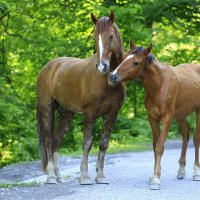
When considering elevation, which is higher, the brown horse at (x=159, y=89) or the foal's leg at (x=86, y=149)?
the brown horse at (x=159, y=89)

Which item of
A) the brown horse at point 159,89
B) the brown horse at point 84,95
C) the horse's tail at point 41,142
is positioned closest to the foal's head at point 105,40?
the brown horse at point 84,95

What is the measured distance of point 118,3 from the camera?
2061 centimetres

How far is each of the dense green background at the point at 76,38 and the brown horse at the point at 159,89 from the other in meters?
8.30

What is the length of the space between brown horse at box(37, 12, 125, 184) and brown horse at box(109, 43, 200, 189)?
1.01ft

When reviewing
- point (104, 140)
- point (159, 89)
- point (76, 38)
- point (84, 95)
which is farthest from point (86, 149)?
point (76, 38)

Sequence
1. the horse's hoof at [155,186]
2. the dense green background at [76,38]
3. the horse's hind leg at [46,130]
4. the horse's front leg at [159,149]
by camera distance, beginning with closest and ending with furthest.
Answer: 1. the horse's hoof at [155,186]
2. the horse's front leg at [159,149]
3. the horse's hind leg at [46,130]
4. the dense green background at [76,38]

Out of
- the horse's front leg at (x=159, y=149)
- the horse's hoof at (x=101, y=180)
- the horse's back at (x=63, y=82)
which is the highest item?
the horse's back at (x=63, y=82)

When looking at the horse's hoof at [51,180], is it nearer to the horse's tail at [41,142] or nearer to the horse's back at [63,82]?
the horse's tail at [41,142]

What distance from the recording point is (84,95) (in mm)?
10242

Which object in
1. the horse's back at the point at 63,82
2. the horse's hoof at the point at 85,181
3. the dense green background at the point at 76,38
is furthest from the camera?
the dense green background at the point at 76,38

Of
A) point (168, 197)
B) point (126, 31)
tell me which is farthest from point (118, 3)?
point (168, 197)

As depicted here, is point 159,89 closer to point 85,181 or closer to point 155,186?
point 155,186

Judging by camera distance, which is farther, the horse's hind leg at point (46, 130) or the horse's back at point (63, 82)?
the horse's hind leg at point (46, 130)

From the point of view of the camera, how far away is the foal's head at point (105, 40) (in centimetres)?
949
